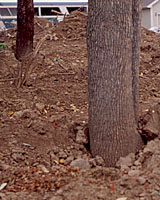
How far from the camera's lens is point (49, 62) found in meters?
7.15

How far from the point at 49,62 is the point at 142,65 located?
2.08 meters

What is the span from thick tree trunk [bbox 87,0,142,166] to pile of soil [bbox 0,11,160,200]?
0.71 ft

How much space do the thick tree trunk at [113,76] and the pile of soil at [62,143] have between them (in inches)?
8.6

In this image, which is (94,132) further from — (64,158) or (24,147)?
(24,147)

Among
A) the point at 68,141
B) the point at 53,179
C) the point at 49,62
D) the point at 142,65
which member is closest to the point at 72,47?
the point at 49,62

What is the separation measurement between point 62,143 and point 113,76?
1.12 m

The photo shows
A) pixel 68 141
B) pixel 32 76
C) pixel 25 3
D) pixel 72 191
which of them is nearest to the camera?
pixel 72 191

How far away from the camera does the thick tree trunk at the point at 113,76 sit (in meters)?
3.40

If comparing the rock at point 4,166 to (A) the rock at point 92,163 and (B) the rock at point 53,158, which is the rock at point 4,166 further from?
(A) the rock at point 92,163

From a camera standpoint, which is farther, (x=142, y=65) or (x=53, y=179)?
(x=142, y=65)

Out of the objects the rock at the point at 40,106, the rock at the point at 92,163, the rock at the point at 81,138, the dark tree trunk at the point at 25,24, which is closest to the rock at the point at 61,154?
the rock at the point at 81,138

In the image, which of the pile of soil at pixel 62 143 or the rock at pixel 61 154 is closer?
the pile of soil at pixel 62 143

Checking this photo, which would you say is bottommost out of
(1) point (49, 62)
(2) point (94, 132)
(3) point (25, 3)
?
Answer: (2) point (94, 132)

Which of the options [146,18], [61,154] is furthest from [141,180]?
[146,18]
